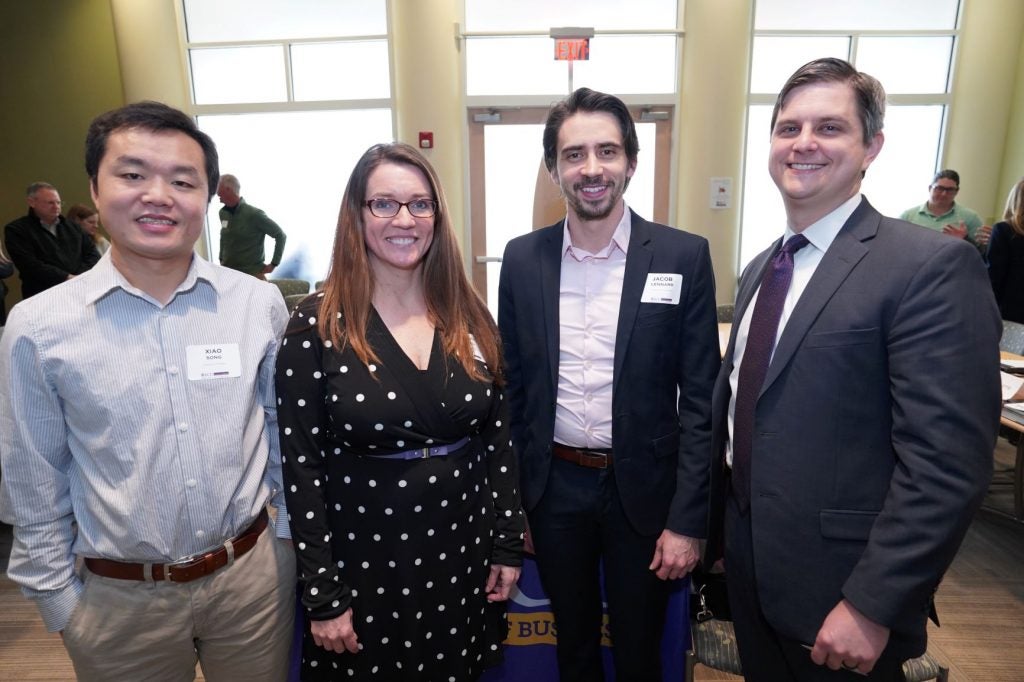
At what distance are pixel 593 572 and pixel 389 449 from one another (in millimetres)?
780

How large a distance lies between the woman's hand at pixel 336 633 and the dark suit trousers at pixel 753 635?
952 millimetres

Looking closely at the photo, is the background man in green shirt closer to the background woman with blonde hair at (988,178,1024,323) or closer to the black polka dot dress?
the black polka dot dress

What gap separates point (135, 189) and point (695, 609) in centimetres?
191

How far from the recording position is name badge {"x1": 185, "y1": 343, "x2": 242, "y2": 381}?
4.31 ft

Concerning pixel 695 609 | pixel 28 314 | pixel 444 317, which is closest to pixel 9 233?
pixel 28 314

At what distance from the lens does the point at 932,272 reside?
3.63 feet

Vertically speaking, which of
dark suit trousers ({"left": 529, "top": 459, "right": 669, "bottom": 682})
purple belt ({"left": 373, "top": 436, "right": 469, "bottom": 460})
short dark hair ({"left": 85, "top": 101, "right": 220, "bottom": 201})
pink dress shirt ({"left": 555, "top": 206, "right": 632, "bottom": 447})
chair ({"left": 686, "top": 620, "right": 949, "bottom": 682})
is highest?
short dark hair ({"left": 85, "top": 101, "right": 220, "bottom": 201})

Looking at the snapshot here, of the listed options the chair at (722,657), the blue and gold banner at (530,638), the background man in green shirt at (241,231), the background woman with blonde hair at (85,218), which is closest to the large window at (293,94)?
the background man in green shirt at (241,231)

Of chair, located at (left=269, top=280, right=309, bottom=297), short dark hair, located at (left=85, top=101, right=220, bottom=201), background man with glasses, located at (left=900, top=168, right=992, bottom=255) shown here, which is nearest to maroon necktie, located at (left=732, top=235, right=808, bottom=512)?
short dark hair, located at (left=85, top=101, right=220, bottom=201)

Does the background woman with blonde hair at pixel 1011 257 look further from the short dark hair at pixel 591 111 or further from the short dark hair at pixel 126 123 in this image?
the short dark hair at pixel 126 123

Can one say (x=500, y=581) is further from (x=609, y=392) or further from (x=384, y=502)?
(x=609, y=392)

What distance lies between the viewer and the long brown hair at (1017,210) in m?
3.87

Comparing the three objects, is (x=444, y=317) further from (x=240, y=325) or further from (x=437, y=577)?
(x=437, y=577)

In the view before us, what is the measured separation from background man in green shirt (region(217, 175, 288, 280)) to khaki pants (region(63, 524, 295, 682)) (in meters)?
5.06
